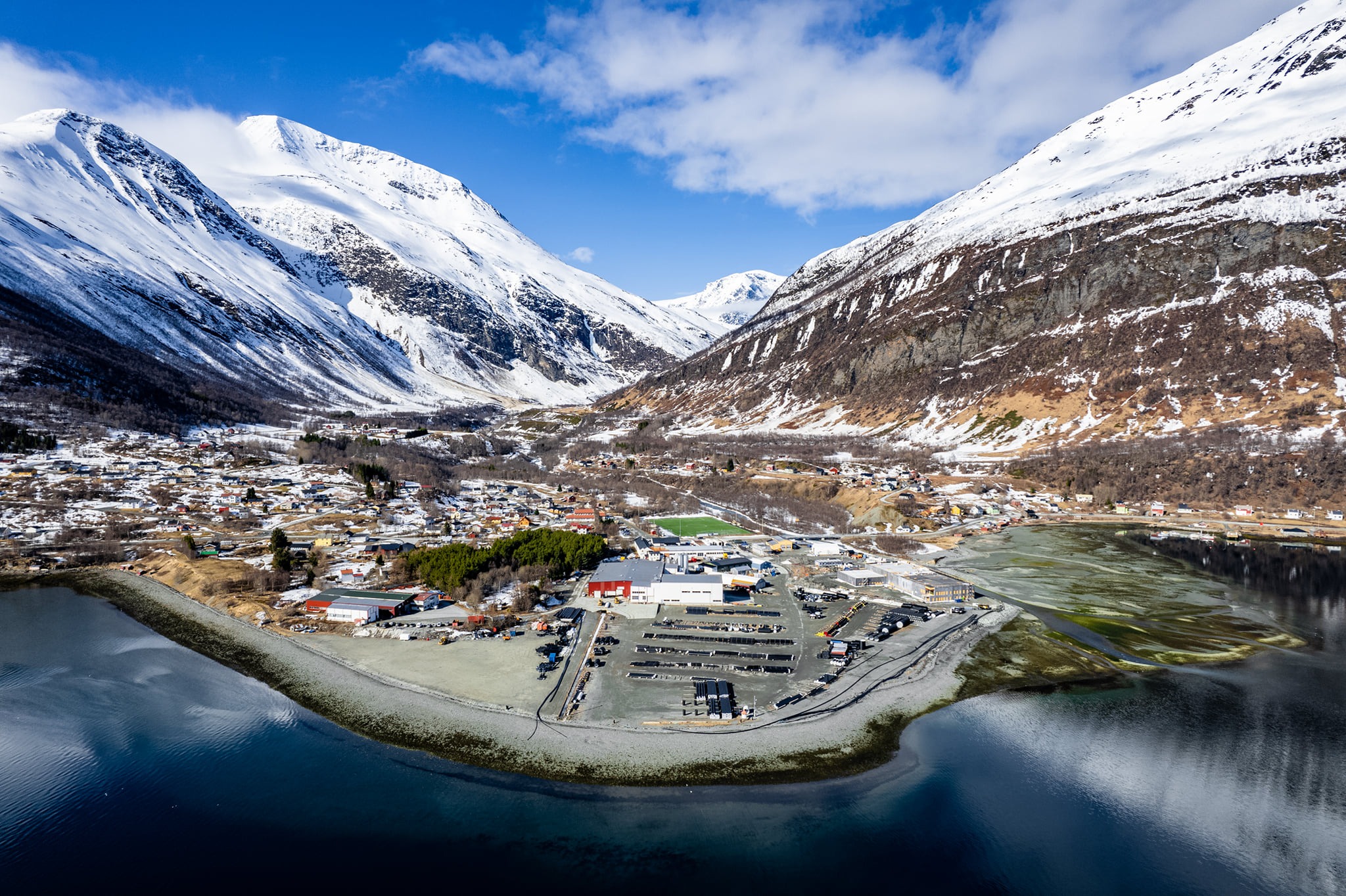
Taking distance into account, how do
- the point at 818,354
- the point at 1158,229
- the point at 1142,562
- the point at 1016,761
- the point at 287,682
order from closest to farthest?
the point at 1016,761 < the point at 287,682 < the point at 1142,562 < the point at 1158,229 < the point at 818,354

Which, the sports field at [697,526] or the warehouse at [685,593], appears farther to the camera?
the sports field at [697,526]

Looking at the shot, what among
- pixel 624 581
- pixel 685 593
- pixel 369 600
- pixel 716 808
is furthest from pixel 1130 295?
pixel 369 600

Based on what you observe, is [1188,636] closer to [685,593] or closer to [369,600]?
[685,593]

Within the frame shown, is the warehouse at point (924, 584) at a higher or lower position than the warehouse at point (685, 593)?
higher

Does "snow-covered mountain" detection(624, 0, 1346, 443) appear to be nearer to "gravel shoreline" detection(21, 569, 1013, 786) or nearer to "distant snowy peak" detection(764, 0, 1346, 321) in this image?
"distant snowy peak" detection(764, 0, 1346, 321)

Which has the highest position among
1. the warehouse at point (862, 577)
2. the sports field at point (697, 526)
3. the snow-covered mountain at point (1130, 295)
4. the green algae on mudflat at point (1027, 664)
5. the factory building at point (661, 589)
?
the snow-covered mountain at point (1130, 295)

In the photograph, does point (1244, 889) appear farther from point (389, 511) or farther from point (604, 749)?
point (389, 511)

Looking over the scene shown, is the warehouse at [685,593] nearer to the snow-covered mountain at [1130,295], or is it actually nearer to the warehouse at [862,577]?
the warehouse at [862,577]

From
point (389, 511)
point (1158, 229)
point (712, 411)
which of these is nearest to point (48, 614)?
point (389, 511)

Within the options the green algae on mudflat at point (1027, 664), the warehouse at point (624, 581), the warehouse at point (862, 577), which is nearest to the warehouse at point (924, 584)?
the warehouse at point (862, 577)
